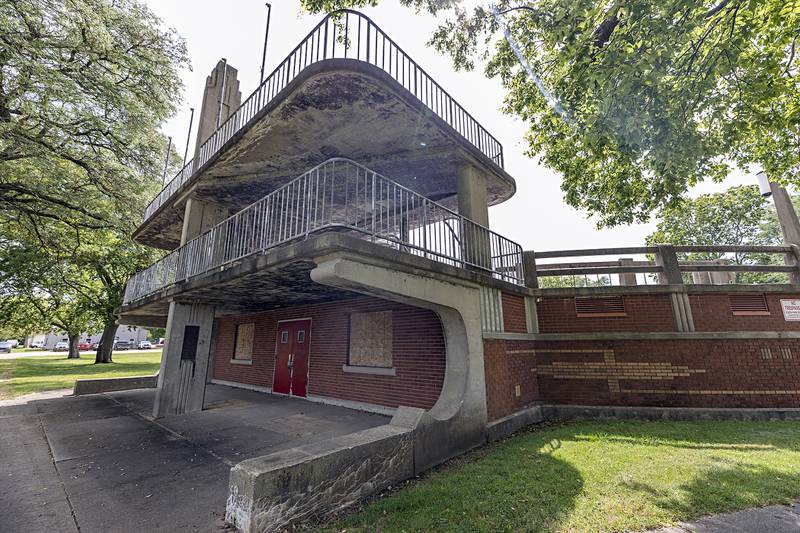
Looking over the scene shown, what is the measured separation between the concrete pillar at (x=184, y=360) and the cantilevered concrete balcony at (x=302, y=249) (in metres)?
0.53

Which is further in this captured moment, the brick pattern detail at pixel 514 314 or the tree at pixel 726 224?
the tree at pixel 726 224

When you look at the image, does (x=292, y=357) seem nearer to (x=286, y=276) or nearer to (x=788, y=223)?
(x=286, y=276)

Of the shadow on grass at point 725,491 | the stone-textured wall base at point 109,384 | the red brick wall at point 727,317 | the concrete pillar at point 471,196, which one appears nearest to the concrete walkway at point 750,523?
the shadow on grass at point 725,491

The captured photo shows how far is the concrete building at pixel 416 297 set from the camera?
530 centimetres

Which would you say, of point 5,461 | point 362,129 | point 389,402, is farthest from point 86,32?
point 389,402

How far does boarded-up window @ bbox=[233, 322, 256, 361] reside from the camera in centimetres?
1277

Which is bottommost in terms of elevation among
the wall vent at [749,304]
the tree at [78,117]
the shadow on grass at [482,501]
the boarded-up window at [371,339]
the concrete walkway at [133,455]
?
the shadow on grass at [482,501]

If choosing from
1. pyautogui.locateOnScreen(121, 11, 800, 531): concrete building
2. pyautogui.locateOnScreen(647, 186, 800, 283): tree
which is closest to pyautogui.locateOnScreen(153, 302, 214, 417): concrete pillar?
pyautogui.locateOnScreen(121, 11, 800, 531): concrete building

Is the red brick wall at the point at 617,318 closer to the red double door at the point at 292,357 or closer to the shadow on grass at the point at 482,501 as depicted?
the shadow on grass at the point at 482,501

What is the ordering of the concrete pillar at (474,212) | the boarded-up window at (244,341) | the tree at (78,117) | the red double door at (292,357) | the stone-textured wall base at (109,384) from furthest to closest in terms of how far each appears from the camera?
the boarded-up window at (244,341) → the stone-textured wall base at (109,384) → the red double door at (292,357) → the tree at (78,117) → the concrete pillar at (474,212)

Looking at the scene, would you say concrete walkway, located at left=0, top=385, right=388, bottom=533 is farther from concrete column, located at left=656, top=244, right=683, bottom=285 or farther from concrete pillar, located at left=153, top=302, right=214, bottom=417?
concrete column, located at left=656, top=244, right=683, bottom=285

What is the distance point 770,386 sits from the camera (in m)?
7.70

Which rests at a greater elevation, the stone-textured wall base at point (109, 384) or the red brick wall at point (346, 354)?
the red brick wall at point (346, 354)

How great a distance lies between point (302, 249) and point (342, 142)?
11.0 feet
